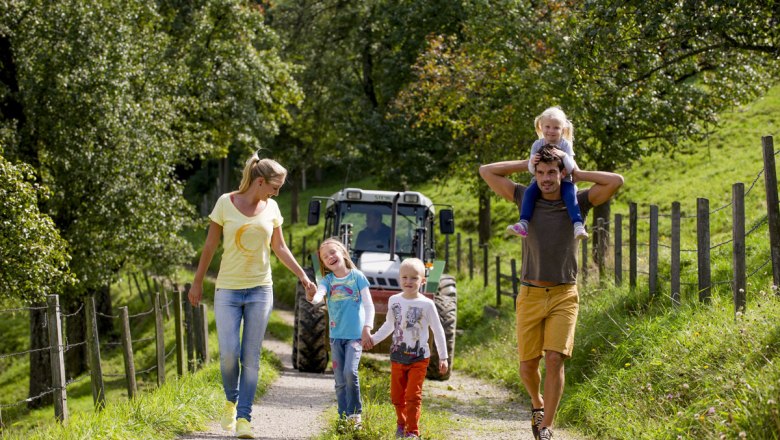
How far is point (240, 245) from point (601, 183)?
8.56 ft

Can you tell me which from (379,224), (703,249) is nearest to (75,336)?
(379,224)

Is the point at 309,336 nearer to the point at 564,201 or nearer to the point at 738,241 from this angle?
the point at 738,241

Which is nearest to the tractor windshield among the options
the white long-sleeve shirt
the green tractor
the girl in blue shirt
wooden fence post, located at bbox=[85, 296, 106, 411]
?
the green tractor

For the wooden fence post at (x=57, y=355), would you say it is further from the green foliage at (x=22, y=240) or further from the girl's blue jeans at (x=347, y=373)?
the green foliage at (x=22, y=240)

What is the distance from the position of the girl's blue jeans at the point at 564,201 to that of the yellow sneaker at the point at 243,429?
259cm

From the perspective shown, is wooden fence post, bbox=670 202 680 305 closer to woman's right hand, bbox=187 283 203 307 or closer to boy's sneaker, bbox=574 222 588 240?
boy's sneaker, bbox=574 222 588 240

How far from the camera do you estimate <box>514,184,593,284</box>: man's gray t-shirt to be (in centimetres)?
645

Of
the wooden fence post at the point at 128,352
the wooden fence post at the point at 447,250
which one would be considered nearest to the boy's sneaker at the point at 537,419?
the wooden fence post at the point at 128,352

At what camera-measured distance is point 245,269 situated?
23.3ft

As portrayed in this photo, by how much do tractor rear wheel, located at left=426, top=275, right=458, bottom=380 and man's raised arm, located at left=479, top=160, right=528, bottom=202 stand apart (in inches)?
247

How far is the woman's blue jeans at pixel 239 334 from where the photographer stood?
281 inches

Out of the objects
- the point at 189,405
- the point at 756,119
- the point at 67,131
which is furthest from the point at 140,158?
the point at 756,119

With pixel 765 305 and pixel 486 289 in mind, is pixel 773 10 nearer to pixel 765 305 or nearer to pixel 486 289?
pixel 765 305

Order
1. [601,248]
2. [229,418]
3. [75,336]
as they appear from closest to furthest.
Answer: [229,418]
[601,248]
[75,336]
